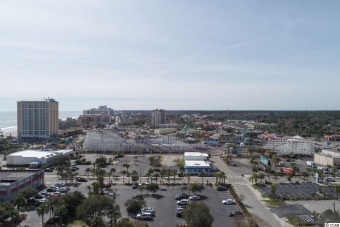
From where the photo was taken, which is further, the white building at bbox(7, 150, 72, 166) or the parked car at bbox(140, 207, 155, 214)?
the white building at bbox(7, 150, 72, 166)

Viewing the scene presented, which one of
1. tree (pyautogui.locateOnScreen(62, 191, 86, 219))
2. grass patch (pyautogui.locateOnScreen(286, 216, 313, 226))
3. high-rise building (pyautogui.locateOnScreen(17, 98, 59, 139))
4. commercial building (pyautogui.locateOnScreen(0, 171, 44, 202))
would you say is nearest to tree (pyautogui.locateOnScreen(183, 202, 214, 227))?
grass patch (pyautogui.locateOnScreen(286, 216, 313, 226))

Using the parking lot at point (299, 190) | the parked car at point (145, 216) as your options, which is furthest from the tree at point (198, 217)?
the parking lot at point (299, 190)

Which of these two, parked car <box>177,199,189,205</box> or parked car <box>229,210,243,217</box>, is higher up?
parked car <box>177,199,189,205</box>

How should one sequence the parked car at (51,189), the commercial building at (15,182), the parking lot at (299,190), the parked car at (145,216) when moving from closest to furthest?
the parked car at (145,216)
the commercial building at (15,182)
the parking lot at (299,190)
the parked car at (51,189)

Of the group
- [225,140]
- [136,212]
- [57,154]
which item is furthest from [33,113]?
[136,212]

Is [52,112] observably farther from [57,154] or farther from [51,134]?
[57,154]

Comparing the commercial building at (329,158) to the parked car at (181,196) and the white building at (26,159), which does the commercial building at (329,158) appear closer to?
the parked car at (181,196)

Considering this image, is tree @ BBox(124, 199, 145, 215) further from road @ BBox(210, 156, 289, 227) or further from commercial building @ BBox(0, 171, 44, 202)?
commercial building @ BBox(0, 171, 44, 202)
